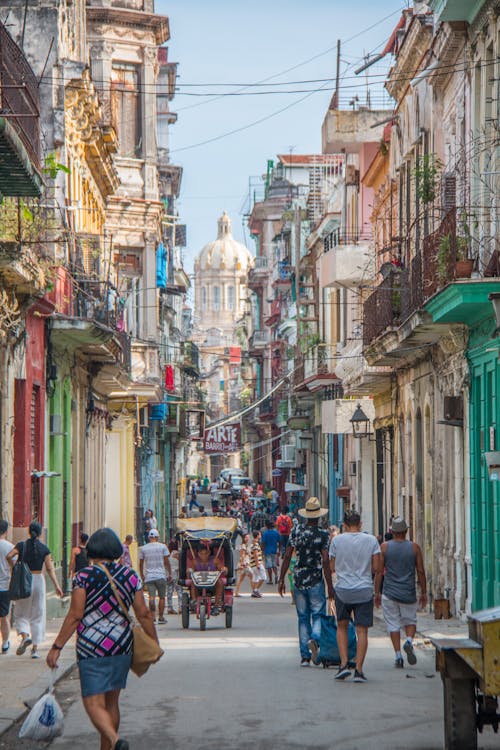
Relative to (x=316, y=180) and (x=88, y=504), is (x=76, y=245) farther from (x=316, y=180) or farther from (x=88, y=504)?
(x=316, y=180)

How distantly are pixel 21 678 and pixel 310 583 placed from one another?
3.00 meters

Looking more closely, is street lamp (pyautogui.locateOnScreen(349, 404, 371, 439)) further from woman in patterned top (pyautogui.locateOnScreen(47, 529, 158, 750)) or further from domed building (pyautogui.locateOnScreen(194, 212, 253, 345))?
domed building (pyautogui.locateOnScreen(194, 212, 253, 345))

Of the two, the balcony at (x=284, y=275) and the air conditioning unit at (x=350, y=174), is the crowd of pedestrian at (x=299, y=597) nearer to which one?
the air conditioning unit at (x=350, y=174)

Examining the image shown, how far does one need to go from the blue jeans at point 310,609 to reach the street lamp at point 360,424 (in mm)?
16751

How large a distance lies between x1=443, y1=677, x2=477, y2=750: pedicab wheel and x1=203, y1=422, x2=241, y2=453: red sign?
5300cm

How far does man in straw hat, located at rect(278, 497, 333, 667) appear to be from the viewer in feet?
50.0

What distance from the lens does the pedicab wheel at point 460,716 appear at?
9.61 meters

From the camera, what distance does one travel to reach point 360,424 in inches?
1433

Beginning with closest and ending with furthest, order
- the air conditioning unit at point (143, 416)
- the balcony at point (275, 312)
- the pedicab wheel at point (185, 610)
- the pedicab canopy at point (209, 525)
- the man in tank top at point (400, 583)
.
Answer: the man in tank top at point (400, 583), the pedicab wheel at point (185, 610), the pedicab canopy at point (209, 525), the air conditioning unit at point (143, 416), the balcony at point (275, 312)

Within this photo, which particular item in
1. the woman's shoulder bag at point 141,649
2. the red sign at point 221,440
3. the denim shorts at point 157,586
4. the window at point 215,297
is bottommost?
the denim shorts at point 157,586

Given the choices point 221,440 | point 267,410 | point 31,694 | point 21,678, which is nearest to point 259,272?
point 267,410

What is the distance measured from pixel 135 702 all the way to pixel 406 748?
11.3 ft

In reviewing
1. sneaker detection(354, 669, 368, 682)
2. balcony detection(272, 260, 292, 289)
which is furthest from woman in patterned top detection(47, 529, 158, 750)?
balcony detection(272, 260, 292, 289)

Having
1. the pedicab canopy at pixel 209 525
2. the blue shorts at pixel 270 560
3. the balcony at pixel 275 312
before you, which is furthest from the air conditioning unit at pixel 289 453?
the pedicab canopy at pixel 209 525
